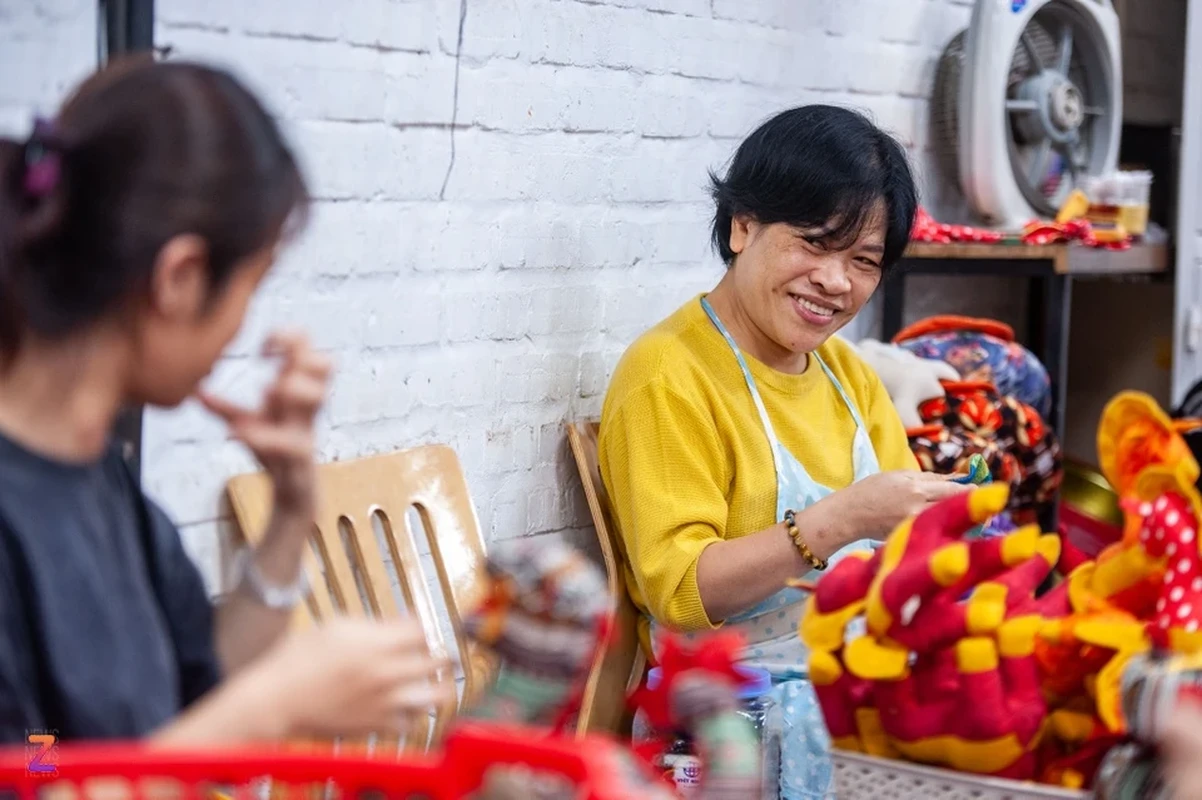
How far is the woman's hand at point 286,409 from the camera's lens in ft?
3.01

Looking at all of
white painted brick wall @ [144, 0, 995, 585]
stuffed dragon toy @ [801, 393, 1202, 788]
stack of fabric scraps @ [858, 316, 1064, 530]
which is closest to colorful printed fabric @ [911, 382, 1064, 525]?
stack of fabric scraps @ [858, 316, 1064, 530]

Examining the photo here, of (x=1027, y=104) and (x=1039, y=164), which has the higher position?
(x=1027, y=104)

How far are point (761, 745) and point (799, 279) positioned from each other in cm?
58

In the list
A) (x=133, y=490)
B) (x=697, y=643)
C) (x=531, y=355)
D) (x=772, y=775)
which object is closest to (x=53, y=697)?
(x=133, y=490)

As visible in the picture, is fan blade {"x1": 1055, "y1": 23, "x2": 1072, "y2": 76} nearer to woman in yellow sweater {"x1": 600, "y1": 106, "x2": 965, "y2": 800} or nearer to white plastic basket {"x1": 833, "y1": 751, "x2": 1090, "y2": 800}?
woman in yellow sweater {"x1": 600, "y1": 106, "x2": 965, "y2": 800}

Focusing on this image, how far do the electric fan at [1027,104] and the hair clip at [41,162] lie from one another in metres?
2.10

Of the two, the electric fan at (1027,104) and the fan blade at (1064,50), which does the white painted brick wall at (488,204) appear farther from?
the fan blade at (1064,50)

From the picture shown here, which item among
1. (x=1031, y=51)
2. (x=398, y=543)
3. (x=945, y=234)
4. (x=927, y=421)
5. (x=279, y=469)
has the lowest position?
(x=398, y=543)

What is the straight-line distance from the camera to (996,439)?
2.35 meters

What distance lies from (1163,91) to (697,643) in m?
3.32

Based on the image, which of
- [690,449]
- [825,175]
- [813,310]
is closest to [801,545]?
[690,449]

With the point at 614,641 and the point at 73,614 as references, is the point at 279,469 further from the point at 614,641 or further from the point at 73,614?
the point at 614,641

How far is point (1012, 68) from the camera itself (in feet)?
9.37

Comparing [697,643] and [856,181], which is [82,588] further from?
[856,181]
